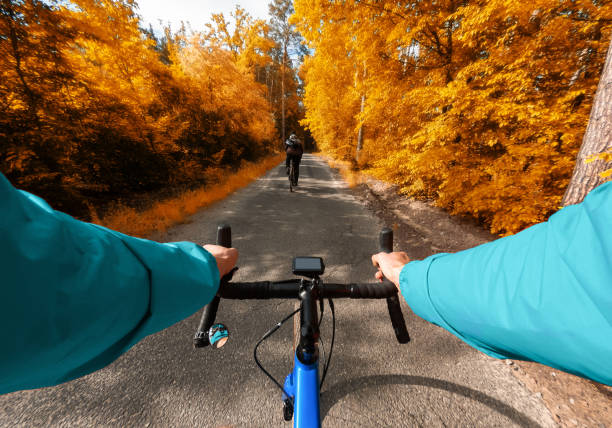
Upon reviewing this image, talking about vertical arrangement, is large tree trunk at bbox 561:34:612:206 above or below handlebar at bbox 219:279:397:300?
above

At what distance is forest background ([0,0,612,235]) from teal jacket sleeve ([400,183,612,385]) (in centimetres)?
439

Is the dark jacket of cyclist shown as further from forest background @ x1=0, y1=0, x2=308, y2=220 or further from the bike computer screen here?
forest background @ x1=0, y1=0, x2=308, y2=220

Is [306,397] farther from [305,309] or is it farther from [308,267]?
[308,267]

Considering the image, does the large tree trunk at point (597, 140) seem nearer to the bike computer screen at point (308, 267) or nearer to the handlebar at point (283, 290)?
the handlebar at point (283, 290)

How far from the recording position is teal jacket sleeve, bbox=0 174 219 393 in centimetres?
45

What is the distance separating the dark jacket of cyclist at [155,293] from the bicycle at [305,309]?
1.18 feet

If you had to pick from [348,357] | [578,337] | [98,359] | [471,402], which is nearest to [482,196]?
[471,402]

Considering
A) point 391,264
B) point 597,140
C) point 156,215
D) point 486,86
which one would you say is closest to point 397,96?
point 486,86

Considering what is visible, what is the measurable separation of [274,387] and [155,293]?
1.74 m

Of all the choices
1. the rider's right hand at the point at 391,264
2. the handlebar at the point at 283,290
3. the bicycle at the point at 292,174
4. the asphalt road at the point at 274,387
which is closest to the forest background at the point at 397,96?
the asphalt road at the point at 274,387

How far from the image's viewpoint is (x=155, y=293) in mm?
680

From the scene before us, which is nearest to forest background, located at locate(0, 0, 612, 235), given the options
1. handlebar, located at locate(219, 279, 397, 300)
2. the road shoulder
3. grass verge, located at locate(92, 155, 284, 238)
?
the road shoulder

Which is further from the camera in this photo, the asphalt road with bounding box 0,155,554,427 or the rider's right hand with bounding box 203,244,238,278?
the asphalt road with bounding box 0,155,554,427

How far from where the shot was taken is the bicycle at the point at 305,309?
0.86m
